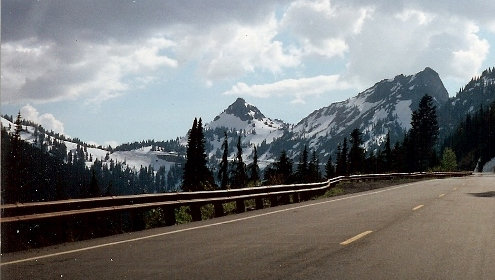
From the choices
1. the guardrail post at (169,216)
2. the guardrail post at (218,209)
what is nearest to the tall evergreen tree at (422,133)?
the guardrail post at (218,209)

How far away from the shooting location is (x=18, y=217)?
926 centimetres

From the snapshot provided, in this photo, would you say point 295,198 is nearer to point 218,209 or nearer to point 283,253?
point 218,209

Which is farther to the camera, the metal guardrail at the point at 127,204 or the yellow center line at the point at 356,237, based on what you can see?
the metal guardrail at the point at 127,204

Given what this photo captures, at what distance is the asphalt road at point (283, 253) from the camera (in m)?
6.33

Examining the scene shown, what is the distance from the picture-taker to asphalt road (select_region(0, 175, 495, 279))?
633 centimetres

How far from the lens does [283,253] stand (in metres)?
7.71

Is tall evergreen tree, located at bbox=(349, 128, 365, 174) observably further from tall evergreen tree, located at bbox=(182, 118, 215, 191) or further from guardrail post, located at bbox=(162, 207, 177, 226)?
guardrail post, located at bbox=(162, 207, 177, 226)

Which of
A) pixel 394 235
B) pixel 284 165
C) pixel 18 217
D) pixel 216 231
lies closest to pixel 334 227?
pixel 394 235

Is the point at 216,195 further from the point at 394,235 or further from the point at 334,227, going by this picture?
the point at 394,235

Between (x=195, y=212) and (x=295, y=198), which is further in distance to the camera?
(x=295, y=198)

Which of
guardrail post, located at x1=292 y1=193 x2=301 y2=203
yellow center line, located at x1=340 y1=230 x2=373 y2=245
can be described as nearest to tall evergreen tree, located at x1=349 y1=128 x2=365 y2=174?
guardrail post, located at x1=292 y1=193 x2=301 y2=203

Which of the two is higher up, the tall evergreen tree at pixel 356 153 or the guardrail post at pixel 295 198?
the tall evergreen tree at pixel 356 153

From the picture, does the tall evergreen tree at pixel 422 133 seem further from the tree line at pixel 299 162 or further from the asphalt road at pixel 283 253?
the asphalt road at pixel 283 253

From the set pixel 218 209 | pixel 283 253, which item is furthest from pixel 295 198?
pixel 283 253
